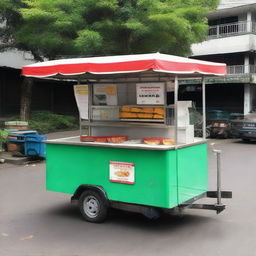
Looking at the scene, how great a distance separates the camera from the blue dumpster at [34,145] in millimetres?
12016

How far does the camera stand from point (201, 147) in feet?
20.9

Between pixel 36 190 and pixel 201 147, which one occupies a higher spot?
pixel 201 147

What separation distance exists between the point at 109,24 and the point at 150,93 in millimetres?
9070

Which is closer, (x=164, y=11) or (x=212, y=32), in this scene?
(x=164, y=11)

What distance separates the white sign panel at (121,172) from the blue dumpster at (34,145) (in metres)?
6.56

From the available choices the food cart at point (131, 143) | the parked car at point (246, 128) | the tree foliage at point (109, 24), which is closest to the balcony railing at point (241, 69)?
the parked car at point (246, 128)

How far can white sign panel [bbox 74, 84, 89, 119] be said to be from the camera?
22.5ft

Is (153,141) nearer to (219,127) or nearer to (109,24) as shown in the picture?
(109,24)

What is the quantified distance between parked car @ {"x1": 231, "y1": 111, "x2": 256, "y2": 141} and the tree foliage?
185 inches

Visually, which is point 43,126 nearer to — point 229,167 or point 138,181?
point 229,167

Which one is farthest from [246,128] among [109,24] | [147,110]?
[147,110]

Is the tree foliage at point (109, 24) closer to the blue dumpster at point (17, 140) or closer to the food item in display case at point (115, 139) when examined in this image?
the blue dumpster at point (17, 140)

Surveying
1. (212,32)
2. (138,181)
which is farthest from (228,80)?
(138,181)

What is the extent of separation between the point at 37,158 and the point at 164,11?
7.10 metres
